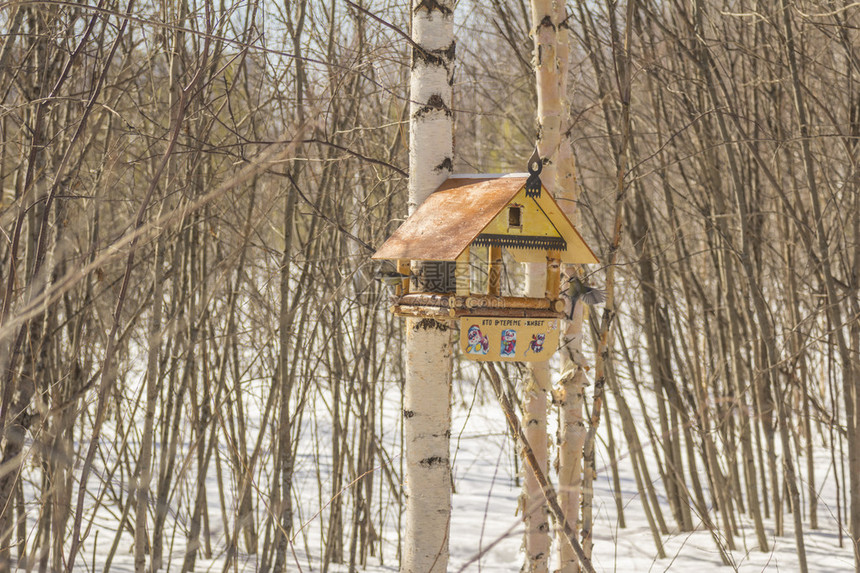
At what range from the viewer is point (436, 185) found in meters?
→ 2.34

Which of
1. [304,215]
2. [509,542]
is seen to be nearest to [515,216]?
[304,215]

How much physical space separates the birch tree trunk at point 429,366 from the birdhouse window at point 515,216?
0.23 m

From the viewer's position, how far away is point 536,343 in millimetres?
2381

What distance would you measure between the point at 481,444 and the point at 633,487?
2248 millimetres

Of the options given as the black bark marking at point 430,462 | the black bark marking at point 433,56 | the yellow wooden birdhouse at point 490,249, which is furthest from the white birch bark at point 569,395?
the black bark marking at point 430,462

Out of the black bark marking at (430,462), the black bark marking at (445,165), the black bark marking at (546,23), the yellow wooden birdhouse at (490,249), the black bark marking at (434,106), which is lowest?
the black bark marking at (430,462)

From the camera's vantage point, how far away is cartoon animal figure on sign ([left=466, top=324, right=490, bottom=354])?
7.35ft

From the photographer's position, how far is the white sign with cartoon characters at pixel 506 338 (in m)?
2.24

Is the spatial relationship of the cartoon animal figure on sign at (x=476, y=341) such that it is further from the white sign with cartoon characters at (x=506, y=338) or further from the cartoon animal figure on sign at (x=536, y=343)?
the cartoon animal figure on sign at (x=536, y=343)

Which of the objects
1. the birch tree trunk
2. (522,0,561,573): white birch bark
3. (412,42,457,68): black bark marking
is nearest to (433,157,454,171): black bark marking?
the birch tree trunk

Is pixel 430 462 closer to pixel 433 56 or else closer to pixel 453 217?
pixel 453 217

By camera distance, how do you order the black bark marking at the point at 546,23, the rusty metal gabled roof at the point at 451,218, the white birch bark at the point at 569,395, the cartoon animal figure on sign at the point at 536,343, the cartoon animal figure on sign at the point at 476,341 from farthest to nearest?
1. the white birch bark at the point at 569,395
2. the black bark marking at the point at 546,23
3. the cartoon animal figure on sign at the point at 536,343
4. the cartoon animal figure on sign at the point at 476,341
5. the rusty metal gabled roof at the point at 451,218

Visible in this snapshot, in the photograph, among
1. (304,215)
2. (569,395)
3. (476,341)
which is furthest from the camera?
(304,215)

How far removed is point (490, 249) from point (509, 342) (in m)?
0.34
